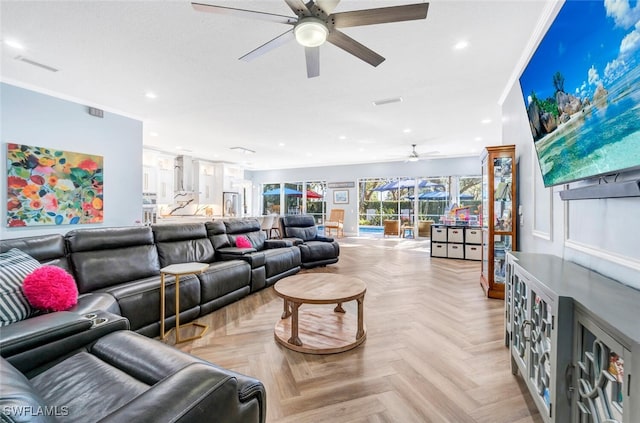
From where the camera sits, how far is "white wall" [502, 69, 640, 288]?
4.63ft

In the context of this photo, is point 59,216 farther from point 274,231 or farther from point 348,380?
point 274,231

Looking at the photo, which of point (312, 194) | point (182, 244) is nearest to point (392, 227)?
point (312, 194)

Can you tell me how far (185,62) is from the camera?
3180mm

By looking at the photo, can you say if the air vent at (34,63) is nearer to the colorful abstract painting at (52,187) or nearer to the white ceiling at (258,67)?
the white ceiling at (258,67)

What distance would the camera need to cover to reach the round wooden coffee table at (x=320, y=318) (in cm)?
235

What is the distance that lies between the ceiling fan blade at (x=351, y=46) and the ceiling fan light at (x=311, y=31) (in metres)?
0.08

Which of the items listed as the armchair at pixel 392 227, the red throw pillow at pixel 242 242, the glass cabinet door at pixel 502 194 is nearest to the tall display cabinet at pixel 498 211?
the glass cabinet door at pixel 502 194

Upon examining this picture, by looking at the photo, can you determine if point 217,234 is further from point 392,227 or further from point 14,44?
point 392,227

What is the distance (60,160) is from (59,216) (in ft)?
2.71

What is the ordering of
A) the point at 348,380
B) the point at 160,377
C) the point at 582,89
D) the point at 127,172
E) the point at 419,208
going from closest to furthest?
1. the point at 160,377
2. the point at 582,89
3. the point at 348,380
4. the point at 127,172
5. the point at 419,208

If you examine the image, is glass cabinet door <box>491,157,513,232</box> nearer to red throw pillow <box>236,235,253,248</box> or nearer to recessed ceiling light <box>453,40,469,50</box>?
recessed ceiling light <box>453,40,469,50</box>

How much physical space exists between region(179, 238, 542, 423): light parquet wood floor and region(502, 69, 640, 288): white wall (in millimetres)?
925

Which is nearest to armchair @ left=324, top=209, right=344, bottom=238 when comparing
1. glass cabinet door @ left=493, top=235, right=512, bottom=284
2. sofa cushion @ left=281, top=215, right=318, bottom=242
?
sofa cushion @ left=281, top=215, right=318, bottom=242

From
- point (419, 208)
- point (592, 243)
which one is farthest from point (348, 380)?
point (419, 208)
